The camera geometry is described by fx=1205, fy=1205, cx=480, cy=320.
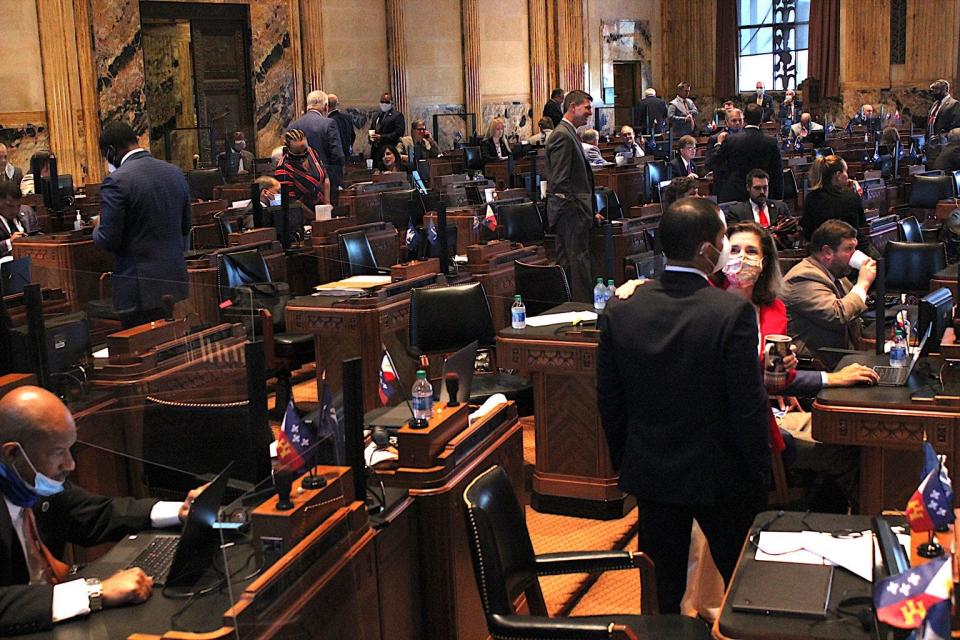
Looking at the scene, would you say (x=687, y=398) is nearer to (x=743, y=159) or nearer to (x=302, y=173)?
(x=302, y=173)

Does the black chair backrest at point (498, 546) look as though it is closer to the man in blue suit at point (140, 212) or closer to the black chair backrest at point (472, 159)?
the man in blue suit at point (140, 212)

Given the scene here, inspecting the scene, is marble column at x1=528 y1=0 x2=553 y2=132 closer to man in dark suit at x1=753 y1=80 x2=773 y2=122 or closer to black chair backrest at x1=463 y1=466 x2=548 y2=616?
man in dark suit at x1=753 y1=80 x2=773 y2=122

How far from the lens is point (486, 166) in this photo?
1440 cm

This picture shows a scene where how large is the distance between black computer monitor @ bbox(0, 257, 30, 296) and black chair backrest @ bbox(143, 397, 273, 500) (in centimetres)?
125

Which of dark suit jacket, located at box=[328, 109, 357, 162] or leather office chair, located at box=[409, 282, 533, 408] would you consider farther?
dark suit jacket, located at box=[328, 109, 357, 162]

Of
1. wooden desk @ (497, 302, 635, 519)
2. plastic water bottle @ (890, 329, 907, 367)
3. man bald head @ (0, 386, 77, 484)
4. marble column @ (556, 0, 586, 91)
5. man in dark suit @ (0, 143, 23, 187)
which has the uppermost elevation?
marble column @ (556, 0, 586, 91)

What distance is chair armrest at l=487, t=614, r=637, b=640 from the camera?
272 centimetres

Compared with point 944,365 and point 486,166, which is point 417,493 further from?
point 486,166

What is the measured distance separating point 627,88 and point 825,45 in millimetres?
3904

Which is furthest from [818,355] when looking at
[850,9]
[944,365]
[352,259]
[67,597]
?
[850,9]

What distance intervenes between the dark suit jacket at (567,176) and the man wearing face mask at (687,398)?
4.41 meters

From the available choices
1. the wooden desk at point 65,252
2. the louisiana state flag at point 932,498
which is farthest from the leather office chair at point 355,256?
the louisiana state flag at point 932,498

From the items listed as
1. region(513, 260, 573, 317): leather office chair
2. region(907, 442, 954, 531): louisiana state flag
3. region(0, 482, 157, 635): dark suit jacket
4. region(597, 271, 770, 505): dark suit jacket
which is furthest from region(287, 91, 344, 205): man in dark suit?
region(907, 442, 954, 531): louisiana state flag

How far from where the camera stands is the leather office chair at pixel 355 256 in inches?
281
